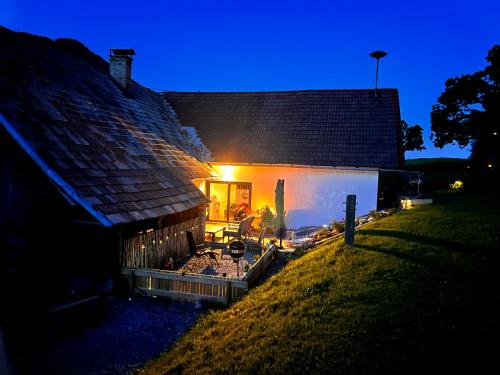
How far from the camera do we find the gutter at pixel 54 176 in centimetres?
759

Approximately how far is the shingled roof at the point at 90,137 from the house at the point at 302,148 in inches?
148

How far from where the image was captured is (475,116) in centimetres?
2764

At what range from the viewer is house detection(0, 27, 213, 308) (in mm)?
7898

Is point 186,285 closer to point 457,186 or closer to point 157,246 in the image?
point 157,246

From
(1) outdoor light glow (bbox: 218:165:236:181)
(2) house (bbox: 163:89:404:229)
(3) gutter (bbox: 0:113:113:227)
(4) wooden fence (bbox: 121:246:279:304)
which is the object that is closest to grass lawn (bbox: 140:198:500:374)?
(4) wooden fence (bbox: 121:246:279:304)

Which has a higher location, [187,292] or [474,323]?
[474,323]

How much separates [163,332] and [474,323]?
17.2 feet

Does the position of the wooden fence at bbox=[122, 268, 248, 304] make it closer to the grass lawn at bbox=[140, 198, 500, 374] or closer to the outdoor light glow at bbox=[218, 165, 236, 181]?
the grass lawn at bbox=[140, 198, 500, 374]


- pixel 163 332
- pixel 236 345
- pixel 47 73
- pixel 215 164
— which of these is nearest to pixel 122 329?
pixel 163 332

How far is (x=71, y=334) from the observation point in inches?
266

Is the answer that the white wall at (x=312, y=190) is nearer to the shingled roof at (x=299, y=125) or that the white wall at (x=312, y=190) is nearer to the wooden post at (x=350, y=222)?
the shingled roof at (x=299, y=125)

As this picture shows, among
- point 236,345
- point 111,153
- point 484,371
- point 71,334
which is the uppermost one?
point 111,153

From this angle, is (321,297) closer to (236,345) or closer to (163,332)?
(236,345)

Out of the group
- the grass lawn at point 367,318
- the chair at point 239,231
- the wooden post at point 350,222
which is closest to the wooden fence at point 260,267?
the grass lawn at point 367,318
